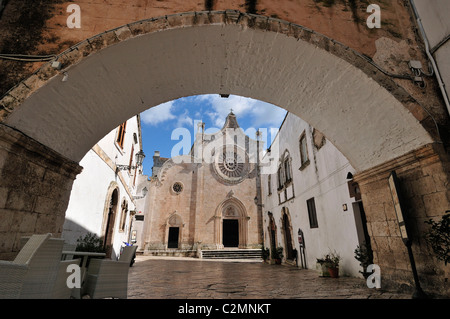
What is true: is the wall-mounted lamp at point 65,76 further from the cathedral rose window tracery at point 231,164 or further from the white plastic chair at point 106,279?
the cathedral rose window tracery at point 231,164

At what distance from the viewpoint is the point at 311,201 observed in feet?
28.6

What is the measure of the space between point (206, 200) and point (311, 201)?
1335 cm

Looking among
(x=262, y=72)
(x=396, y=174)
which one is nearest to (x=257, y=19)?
(x=262, y=72)

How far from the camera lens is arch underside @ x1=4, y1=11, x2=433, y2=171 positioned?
127 inches

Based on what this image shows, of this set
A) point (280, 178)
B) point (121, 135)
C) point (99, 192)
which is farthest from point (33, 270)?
point (280, 178)

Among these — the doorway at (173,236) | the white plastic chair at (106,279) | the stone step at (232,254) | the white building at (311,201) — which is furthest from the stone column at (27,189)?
the doorway at (173,236)

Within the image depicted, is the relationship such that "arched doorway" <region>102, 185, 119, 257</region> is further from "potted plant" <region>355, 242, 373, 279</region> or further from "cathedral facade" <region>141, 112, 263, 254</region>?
"cathedral facade" <region>141, 112, 263, 254</region>

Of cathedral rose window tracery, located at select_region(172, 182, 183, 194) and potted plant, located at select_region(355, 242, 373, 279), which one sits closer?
potted plant, located at select_region(355, 242, 373, 279)

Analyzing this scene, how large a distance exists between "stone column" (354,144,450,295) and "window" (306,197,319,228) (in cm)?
427

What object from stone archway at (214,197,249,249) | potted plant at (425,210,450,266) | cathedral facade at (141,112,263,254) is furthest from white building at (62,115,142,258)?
stone archway at (214,197,249,249)

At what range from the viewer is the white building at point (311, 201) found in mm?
6246

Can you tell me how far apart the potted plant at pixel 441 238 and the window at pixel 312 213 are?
5376 millimetres

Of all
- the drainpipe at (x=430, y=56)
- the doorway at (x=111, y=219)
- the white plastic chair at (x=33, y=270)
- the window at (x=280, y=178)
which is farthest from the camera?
the window at (x=280, y=178)
